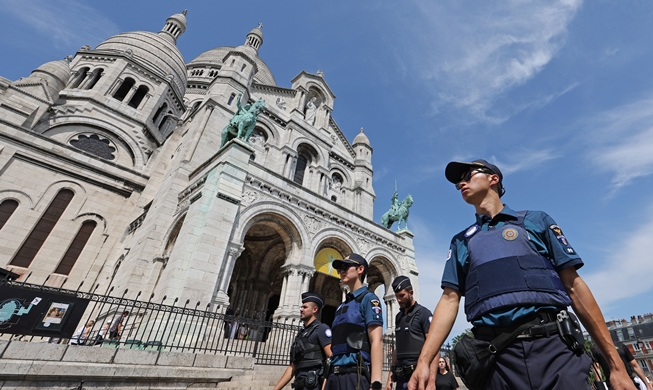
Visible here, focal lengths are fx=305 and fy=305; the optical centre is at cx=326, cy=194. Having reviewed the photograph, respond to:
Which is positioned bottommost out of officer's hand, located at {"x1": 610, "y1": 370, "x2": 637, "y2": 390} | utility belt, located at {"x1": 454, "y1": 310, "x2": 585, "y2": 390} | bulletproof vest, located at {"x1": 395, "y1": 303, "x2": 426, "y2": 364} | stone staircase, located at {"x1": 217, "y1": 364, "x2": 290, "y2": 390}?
stone staircase, located at {"x1": 217, "y1": 364, "x2": 290, "y2": 390}

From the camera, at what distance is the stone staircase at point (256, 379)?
6.63 meters

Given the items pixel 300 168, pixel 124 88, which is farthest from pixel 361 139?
pixel 124 88

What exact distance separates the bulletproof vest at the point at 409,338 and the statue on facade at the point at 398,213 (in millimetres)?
14646

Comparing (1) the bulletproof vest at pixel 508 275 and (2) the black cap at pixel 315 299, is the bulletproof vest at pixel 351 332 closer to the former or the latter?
(2) the black cap at pixel 315 299

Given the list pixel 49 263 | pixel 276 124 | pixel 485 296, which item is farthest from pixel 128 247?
pixel 485 296

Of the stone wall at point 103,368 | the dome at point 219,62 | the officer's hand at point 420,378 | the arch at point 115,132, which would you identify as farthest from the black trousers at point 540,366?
the dome at point 219,62

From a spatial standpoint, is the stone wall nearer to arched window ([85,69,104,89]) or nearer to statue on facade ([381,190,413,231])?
statue on facade ([381,190,413,231])

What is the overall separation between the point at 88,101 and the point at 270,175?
16.0 m

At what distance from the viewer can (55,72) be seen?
19.2m

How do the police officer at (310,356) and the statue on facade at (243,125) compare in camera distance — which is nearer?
the police officer at (310,356)

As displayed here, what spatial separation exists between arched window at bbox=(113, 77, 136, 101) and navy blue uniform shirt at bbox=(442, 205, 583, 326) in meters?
27.0

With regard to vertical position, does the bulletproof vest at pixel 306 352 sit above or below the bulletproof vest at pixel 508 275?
below

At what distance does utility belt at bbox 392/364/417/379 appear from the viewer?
12.0 feet

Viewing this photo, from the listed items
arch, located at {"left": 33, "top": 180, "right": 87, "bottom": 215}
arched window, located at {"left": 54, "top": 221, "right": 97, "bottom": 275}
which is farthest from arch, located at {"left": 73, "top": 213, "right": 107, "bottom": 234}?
arch, located at {"left": 33, "top": 180, "right": 87, "bottom": 215}
